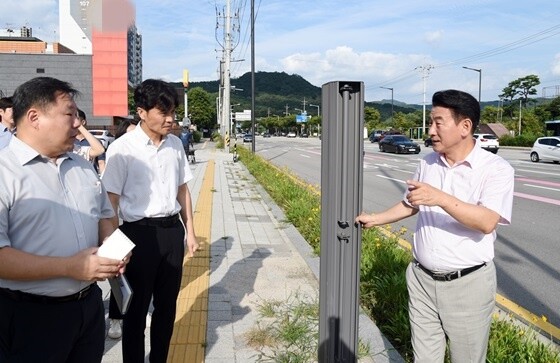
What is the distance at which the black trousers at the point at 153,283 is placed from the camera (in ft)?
9.49

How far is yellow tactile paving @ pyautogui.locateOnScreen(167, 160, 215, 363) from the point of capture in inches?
137

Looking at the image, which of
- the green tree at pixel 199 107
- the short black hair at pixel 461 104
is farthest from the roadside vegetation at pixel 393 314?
the green tree at pixel 199 107

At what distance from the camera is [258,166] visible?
16.0m

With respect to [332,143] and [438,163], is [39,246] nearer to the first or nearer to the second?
[332,143]

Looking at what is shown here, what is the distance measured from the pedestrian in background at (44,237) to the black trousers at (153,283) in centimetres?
78

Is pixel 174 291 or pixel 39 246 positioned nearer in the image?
pixel 39 246

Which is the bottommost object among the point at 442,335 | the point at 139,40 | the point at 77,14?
the point at 442,335

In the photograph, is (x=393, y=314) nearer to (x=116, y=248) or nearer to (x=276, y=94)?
(x=116, y=248)

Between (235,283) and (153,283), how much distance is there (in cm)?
206

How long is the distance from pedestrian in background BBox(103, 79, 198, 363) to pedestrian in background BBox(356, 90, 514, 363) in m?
1.27

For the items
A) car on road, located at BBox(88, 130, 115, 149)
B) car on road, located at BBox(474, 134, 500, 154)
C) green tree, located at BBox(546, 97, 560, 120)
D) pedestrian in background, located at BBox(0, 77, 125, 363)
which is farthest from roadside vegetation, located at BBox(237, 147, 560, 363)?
green tree, located at BBox(546, 97, 560, 120)

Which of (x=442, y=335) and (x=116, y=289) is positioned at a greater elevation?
(x=116, y=289)

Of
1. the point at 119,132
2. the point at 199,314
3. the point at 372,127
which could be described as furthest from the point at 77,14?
the point at 372,127

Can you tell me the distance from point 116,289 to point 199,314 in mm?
1972
